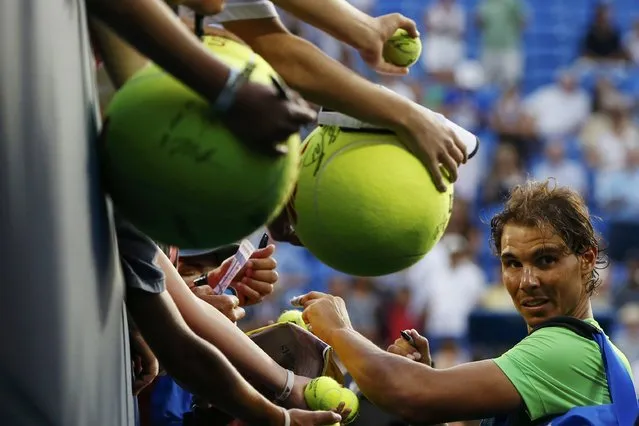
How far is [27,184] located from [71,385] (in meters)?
0.44

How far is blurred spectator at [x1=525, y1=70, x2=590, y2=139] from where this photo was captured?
13.9 m

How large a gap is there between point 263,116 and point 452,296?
31.5 feet

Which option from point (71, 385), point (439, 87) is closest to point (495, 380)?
point (71, 385)

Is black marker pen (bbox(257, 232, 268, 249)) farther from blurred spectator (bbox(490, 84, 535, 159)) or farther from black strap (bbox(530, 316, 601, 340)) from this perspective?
blurred spectator (bbox(490, 84, 535, 159))

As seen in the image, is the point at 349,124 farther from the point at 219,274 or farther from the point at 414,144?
the point at 219,274

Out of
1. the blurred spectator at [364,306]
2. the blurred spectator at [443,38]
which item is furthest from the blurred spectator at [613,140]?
the blurred spectator at [364,306]

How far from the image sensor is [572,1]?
610 inches

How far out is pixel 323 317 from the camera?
431cm

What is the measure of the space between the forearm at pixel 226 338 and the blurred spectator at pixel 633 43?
39.0 ft

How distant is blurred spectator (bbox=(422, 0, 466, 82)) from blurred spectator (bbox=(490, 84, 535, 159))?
2.69ft

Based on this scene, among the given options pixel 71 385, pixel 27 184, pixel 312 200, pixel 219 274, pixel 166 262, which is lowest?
pixel 219 274

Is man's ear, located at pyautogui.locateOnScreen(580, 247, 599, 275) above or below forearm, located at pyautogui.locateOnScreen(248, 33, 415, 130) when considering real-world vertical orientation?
below

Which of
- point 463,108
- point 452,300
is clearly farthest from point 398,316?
point 463,108

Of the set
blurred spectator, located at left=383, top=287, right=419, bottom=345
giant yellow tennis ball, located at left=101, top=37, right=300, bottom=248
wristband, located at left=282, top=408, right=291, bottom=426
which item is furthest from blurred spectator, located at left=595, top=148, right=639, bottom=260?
giant yellow tennis ball, located at left=101, top=37, right=300, bottom=248
